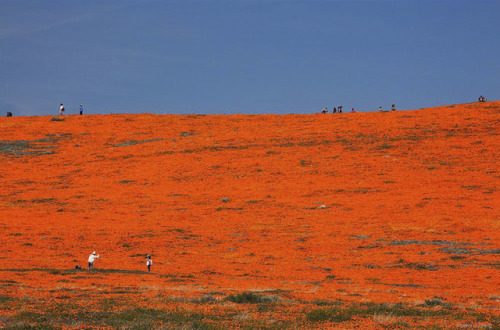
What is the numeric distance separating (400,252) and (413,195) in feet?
51.1

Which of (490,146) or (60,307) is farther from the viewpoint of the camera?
(490,146)

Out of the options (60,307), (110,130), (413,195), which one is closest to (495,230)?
(413,195)

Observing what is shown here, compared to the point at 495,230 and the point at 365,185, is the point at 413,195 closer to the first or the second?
the point at 365,185

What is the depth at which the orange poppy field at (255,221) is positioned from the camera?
1625 centimetres

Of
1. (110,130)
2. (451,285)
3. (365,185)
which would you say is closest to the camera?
(451,285)

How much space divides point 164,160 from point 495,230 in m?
39.1

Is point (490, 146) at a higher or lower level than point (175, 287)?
higher

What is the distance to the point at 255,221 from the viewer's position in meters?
39.8

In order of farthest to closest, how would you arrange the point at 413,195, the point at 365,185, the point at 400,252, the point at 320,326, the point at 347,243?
the point at 365,185
the point at 413,195
the point at 347,243
the point at 400,252
the point at 320,326

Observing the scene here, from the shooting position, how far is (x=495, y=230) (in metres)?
34.8

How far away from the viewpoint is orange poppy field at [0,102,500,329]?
53.3 ft

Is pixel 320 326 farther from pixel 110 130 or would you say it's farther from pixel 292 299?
pixel 110 130

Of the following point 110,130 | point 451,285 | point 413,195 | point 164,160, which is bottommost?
point 451,285

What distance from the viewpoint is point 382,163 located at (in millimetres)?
57406
